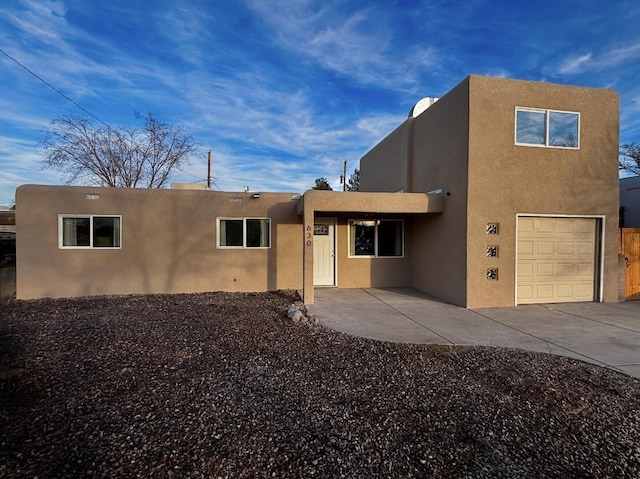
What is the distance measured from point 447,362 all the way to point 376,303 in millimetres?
3845

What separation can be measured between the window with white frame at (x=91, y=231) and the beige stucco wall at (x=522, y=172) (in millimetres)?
9298

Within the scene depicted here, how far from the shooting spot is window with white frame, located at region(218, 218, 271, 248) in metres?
9.93

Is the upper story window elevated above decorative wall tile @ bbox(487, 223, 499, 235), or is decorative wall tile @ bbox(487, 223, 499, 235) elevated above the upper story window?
the upper story window

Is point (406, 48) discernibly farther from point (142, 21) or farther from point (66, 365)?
point (66, 365)

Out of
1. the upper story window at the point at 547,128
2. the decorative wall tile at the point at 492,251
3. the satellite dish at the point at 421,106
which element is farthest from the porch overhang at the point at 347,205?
the satellite dish at the point at 421,106

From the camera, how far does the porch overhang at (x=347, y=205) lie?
8.27 meters

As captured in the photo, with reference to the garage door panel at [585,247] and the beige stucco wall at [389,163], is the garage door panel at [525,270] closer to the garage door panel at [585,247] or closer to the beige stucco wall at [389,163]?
the garage door panel at [585,247]

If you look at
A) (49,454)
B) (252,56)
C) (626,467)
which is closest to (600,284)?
(626,467)

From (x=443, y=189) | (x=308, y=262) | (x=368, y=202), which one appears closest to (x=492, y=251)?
(x=443, y=189)

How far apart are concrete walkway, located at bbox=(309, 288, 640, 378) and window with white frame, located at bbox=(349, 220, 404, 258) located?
2045 millimetres

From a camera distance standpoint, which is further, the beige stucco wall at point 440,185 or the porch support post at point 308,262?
the porch support post at point 308,262

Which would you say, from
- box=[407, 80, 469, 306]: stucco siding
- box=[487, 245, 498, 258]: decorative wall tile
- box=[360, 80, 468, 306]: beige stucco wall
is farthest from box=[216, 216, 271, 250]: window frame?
box=[487, 245, 498, 258]: decorative wall tile

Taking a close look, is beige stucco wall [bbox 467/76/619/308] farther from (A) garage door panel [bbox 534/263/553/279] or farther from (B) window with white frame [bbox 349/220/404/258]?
(B) window with white frame [bbox 349/220/404/258]

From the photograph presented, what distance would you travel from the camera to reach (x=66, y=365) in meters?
4.27
